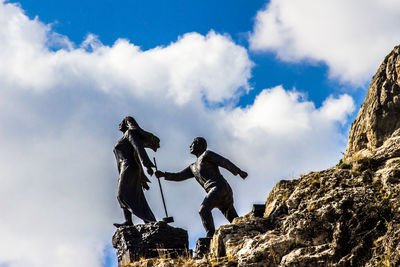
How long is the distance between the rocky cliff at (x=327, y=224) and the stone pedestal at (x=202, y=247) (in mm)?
408

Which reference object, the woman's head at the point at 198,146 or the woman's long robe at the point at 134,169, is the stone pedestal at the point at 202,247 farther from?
the woman's head at the point at 198,146

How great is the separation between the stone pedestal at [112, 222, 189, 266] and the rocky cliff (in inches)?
26.0

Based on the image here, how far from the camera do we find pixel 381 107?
4978cm

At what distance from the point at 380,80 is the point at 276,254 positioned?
4087cm

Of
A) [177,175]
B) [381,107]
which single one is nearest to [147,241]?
[177,175]

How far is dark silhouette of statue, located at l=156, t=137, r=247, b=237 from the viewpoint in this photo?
50.3 feet

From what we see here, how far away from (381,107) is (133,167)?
3536 centimetres

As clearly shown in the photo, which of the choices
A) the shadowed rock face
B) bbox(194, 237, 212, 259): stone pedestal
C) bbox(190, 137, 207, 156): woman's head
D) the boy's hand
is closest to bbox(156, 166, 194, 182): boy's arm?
bbox(190, 137, 207, 156): woman's head

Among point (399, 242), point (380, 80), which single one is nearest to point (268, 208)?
point (399, 242)

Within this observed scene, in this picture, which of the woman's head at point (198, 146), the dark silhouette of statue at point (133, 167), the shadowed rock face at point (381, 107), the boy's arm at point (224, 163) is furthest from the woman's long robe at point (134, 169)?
the shadowed rock face at point (381, 107)

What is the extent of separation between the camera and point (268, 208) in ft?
47.9

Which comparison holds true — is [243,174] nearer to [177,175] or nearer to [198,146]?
[198,146]

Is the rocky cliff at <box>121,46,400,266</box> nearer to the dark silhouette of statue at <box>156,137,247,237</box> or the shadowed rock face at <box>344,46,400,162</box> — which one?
the dark silhouette of statue at <box>156,137,247,237</box>

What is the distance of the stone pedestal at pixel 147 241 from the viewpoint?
50.0 feet
